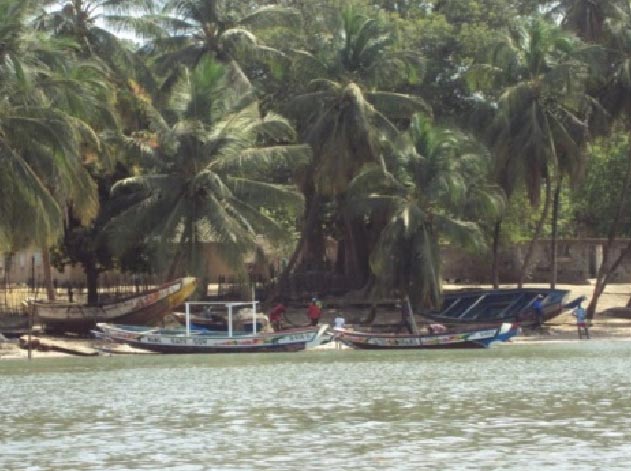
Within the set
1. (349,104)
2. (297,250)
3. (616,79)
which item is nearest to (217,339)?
(297,250)

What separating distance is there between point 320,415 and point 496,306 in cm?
2931

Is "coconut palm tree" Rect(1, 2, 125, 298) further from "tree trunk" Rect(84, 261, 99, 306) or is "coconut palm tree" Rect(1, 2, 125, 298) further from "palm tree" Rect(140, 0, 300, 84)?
"palm tree" Rect(140, 0, 300, 84)

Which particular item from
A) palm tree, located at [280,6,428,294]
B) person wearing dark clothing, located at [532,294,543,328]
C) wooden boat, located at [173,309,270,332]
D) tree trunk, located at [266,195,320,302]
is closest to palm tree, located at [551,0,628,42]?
palm tree, located at [280,6,428,294]

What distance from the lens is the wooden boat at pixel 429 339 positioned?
42.4 metres

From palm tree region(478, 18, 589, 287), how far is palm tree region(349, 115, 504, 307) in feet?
10.1

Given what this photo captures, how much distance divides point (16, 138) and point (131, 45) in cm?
1545

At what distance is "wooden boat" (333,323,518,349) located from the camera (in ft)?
139

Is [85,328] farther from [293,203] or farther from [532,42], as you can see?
[532,42]

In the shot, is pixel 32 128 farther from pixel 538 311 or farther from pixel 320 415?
pixel 538 311

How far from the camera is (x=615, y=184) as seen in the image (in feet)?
219

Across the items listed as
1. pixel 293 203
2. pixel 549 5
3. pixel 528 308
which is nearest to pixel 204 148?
pixel 293 203

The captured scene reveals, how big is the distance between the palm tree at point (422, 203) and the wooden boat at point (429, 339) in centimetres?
461

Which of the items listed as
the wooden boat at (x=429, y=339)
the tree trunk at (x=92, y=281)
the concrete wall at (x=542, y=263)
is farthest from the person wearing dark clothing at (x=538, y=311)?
the tree trunk at (x=92, y=281)

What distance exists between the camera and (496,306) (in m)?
51.3
